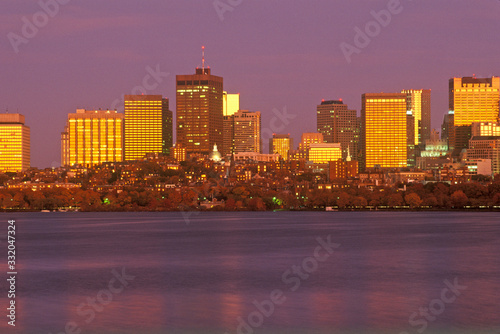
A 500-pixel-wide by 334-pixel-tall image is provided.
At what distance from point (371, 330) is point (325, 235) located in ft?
198

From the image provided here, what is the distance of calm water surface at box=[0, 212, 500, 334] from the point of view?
Result: 37.4 metres

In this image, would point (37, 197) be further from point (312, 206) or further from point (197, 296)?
point (197, 296)

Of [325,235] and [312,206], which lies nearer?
[325,235]

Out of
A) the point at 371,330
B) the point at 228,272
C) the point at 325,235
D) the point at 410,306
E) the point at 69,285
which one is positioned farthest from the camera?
the point at 325,235

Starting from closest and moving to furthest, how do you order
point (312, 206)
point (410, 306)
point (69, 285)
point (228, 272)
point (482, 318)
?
point (482, 318) < point (410, 306) < point (69, 285) < point (228, 272) < point (312, 206)

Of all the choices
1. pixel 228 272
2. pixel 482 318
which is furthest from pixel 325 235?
pixel 482 318

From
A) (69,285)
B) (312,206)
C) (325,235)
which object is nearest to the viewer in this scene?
(69,285)

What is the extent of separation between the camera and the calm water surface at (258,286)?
37.4m

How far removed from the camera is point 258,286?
163ft

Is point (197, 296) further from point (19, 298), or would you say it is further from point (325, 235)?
point (325, 235)

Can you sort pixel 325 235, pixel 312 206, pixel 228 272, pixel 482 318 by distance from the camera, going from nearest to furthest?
pixel 482 318 < pixel 228 272 < pixel 325 235 < pixel 312 206

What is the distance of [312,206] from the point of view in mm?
191125

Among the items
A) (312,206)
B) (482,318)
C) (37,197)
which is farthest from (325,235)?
(37,197)

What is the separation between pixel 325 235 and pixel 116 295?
5253cm
